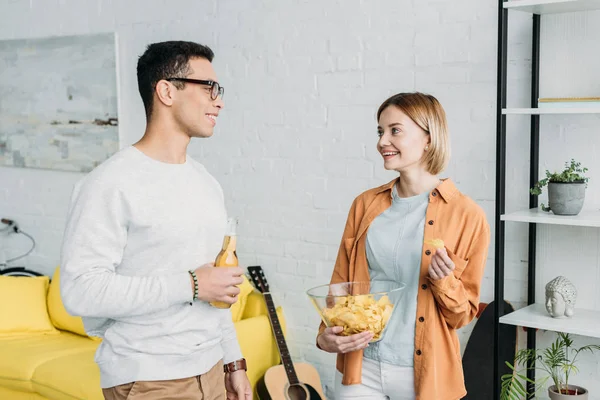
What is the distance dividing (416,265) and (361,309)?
0.81 feet

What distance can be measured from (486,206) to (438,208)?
1.03m

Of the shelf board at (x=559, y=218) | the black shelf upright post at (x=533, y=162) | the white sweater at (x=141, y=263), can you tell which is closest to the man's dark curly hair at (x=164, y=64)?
the white sweater at (x=141, y=263)

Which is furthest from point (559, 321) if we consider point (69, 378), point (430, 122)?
point (69, 378)

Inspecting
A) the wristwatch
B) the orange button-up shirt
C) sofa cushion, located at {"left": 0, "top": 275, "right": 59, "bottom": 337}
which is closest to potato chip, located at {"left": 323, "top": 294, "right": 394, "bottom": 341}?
the orange button-up shirt

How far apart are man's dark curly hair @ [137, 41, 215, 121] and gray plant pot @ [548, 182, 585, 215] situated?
1.43 meters

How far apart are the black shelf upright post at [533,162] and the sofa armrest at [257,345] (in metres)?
1.20

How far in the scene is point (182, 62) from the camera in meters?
1.85

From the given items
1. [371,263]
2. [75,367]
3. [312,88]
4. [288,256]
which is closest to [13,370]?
[75,367]

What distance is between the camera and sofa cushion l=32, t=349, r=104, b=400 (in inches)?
131

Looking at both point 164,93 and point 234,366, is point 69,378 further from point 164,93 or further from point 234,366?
point 164,93

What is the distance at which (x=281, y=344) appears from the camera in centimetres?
359

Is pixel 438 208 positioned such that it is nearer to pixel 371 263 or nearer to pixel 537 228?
pixel 371 263

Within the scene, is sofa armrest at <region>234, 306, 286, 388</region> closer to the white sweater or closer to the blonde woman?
the blonde woman

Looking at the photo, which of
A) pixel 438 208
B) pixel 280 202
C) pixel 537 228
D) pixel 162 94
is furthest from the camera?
pixel 280 202
